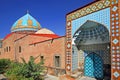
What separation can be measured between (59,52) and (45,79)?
2080 millimetres

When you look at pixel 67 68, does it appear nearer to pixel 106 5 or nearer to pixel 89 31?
pixel 89 31

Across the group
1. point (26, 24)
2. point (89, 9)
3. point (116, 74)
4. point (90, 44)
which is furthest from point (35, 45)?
point (116, 74)

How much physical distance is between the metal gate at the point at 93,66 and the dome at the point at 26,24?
1595 centimetres

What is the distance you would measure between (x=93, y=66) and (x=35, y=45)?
733 centimetres

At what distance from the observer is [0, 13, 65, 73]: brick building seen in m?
12.4

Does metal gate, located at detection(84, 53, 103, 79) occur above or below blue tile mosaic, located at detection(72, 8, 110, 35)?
below

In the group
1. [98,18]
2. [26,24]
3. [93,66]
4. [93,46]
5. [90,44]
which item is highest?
[26,24]

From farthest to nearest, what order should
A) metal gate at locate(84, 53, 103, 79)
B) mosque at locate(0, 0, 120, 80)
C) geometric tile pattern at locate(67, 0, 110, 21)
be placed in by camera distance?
metal gate at locate(84, 53, 103, 79)
geometric tile pattern at locate(67, 0, 110, 21)
mosque at locate(0, 0, 120, 80)

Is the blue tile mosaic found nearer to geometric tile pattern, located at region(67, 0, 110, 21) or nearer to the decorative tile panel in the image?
geometric tile pattern, located at region(67, 0, 110, 21)

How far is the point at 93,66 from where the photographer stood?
1039cm

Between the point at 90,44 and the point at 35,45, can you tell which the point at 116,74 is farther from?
the point at 35,45

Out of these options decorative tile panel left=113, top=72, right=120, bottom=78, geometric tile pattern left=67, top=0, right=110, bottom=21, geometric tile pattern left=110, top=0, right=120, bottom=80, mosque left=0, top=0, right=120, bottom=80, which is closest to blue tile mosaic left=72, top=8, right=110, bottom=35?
mosque left=0, top=0, right=120, bottom=80

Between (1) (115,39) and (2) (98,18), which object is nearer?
(1) (115,39)

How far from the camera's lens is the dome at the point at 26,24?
2523 centimetres
